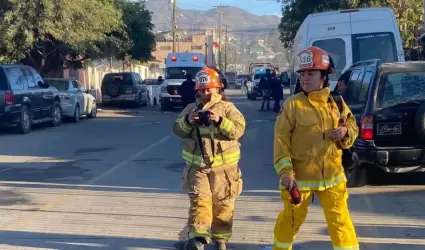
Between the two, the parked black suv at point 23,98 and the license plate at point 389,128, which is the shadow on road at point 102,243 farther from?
the parked black suv at point 23,98

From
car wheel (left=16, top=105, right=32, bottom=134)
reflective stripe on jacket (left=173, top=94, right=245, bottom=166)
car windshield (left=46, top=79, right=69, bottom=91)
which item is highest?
reflective stripe on jacket (left=173, top=94, right=245, bottom=166)

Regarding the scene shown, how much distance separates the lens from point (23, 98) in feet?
70.9

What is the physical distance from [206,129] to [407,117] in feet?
12.9

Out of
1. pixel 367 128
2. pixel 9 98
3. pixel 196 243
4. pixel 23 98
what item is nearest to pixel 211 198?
Answer: pixel 196 243

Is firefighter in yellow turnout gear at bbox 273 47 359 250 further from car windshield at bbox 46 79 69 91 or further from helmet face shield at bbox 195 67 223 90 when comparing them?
car windshield at bbox 46 79 69 91

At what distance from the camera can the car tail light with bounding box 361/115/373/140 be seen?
1027 centimetres

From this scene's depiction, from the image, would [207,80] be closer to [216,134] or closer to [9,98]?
[216,134]

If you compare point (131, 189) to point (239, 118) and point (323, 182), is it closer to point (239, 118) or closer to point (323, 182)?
point (239, 118)

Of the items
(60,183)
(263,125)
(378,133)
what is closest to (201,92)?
(378,133)

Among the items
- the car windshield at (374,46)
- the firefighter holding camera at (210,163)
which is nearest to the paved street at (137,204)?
the firefighter holding camera at (210,163)

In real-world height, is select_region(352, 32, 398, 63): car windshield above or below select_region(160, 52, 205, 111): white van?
above

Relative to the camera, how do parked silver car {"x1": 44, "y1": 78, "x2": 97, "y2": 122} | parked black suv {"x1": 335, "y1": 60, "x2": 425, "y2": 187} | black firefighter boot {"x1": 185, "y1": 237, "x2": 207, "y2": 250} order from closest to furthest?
1. black firefighter boot {"x1": 185, "y1": 237, "x2": 207, "y2": 250}
2. parked black suv {"x1": 335, "y1": 60, "x2": 425, "y2": 187}
3. parked silver car {"x1": 44, "y1": 78, "x2": 97, "y2": 122}

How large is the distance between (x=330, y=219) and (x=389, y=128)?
453 centimetres

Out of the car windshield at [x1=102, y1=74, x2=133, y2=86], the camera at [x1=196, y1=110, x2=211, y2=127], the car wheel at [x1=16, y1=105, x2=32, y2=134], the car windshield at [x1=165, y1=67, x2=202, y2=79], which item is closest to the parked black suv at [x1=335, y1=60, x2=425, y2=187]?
the camera at [x1=196, y1=110, x2=211, y2=127]
